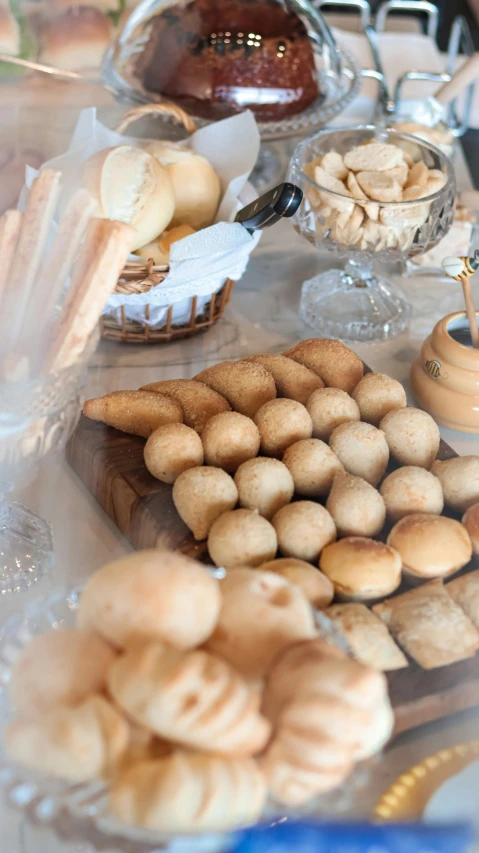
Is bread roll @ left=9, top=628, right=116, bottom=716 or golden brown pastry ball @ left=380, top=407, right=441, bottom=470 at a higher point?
bread roll @ left=9, top=628, right=116, bottom=716

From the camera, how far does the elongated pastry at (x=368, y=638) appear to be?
0.40 meters

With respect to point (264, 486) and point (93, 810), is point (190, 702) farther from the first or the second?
point (264, 486)

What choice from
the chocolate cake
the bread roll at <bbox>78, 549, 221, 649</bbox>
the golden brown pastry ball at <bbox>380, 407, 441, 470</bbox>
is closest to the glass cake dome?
the chocolate cake

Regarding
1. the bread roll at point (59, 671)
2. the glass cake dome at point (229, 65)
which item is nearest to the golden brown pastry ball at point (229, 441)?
the bread roll at point (59, 671)

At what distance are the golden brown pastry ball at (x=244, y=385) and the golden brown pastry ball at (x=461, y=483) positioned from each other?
137 millimetres

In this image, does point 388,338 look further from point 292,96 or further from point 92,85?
point 92,85

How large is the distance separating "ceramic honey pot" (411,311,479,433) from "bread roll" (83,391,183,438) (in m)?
0.22

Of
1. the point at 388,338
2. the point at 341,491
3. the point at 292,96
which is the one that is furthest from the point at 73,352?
the point at 292,96

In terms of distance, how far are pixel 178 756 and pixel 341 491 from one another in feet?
0.76

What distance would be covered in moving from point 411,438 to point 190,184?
347mm

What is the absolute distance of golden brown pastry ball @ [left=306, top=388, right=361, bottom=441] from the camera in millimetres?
549

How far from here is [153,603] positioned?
31 cm

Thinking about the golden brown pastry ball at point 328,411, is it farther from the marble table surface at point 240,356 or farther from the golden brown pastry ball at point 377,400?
the marble table surface at point 240,356

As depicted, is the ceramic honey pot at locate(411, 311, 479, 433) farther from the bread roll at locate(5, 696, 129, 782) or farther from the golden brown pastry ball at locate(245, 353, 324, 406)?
the bread roll at locate(5, 696, 129, 782)
